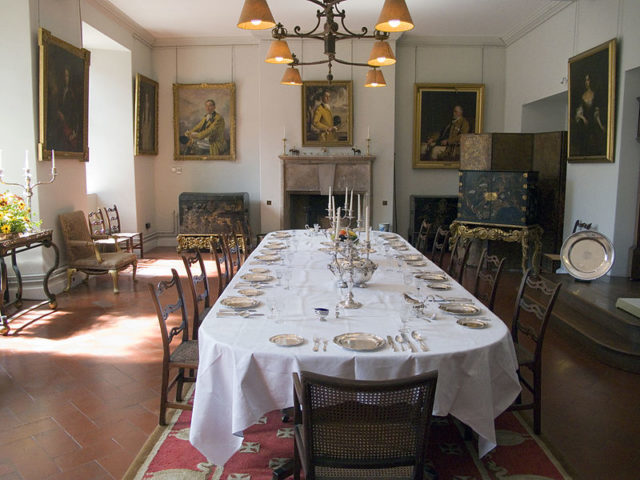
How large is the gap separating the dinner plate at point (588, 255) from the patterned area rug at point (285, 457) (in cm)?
289

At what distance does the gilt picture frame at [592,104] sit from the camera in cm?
590

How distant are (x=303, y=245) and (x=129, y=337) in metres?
1.85

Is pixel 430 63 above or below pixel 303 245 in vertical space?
above

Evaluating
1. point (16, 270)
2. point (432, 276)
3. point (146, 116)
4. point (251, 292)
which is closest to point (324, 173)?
point (146, 116)

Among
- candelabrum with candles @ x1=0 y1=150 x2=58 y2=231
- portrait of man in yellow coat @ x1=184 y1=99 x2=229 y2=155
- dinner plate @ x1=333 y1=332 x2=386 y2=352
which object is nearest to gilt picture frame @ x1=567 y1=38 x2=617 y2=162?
dinner plate @ x1=333 y1=332 x2=386 y2=352

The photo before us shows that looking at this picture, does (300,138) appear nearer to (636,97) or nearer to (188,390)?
(636,97)

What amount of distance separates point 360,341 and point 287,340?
0.34 metres

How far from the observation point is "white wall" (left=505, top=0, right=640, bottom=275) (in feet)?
18.9

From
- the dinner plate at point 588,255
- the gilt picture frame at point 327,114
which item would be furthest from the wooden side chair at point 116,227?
the dinner plate at point 588,255

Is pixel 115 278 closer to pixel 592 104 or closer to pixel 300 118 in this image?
pixel 300 118

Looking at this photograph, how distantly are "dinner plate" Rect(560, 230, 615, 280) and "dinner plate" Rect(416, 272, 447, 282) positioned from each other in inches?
98.2

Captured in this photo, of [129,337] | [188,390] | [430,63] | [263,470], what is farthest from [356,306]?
[430,63]

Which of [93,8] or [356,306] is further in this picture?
[93,8]

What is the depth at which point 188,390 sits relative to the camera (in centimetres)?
371
